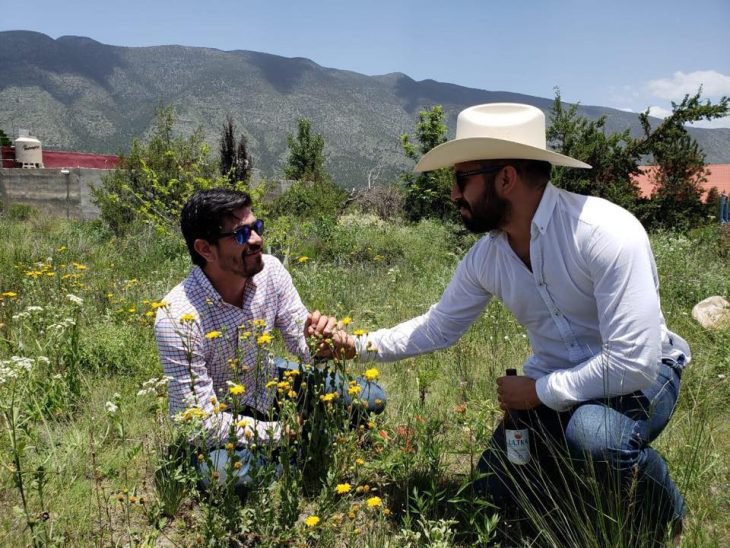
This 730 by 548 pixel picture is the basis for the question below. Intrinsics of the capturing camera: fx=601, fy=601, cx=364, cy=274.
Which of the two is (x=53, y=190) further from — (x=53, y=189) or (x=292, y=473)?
(x=292, y=473)

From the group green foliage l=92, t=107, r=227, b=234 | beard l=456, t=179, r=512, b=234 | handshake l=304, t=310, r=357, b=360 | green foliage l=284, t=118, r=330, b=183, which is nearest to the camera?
beard l=456, t=179, r=512, b=234

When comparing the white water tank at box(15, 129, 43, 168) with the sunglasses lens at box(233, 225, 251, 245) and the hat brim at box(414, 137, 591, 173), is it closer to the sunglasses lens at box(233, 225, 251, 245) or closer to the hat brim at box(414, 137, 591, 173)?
the sunglasses lens at box(233, 225, 251, 245)

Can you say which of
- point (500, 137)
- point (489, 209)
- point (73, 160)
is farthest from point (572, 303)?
point (73, 160)

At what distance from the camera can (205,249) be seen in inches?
109

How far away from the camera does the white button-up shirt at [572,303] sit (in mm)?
2051

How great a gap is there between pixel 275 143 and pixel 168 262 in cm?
18583

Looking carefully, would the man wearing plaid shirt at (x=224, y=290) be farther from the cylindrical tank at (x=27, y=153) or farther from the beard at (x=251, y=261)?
the cylindrical tank at (x=27, y=153)

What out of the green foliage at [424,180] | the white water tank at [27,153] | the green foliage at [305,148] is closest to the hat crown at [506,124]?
the green foliage at [424,180]

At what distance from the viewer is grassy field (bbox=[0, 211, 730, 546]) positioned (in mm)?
2047

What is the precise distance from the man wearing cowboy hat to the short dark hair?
29.9 inches

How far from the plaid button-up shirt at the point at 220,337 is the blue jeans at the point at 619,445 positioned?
3.42 ft

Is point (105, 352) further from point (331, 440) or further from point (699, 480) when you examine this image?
point (699, 480)

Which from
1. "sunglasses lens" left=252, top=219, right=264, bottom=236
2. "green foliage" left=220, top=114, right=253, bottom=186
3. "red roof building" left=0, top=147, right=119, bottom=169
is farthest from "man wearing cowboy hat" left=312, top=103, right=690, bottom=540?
"red roof building" left=0, top=147, right=119, bottom=169

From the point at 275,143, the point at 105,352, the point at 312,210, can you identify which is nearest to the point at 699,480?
the point at 105,352
